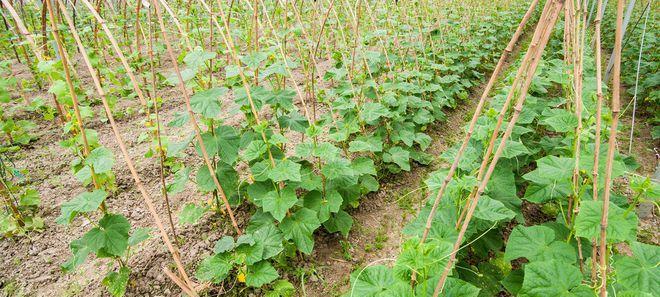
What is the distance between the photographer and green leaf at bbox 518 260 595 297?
1367 millimetres

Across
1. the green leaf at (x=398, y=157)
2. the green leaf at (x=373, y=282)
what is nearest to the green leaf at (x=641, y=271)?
the green leaf at (x=373, y=282)

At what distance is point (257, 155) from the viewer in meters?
2.13

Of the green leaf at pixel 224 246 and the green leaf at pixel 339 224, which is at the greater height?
the green leaf at pixel 224 246

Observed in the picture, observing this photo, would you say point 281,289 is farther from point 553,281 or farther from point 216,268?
point 553,281

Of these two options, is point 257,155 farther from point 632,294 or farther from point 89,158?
point 632,294

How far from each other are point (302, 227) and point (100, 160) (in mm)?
1144

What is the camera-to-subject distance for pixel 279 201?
7.04 ft

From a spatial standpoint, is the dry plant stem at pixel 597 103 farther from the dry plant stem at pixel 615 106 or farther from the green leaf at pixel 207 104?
the green leaf at pixel 207 104

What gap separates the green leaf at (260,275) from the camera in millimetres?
1997

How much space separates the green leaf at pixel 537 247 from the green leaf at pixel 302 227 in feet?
3.52

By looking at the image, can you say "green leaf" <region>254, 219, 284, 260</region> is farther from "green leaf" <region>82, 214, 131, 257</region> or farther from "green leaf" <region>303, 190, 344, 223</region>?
"green leaf" <region>82, 214, 131, 257</region>

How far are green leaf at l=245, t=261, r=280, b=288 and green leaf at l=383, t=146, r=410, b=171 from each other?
1507mm

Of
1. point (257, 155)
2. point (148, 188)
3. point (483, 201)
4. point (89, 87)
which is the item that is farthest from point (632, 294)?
point (89, 87)

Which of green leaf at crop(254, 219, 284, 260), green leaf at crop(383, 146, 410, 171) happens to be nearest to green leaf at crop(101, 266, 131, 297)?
green leaf at crop(254, 219, 284, 260)
